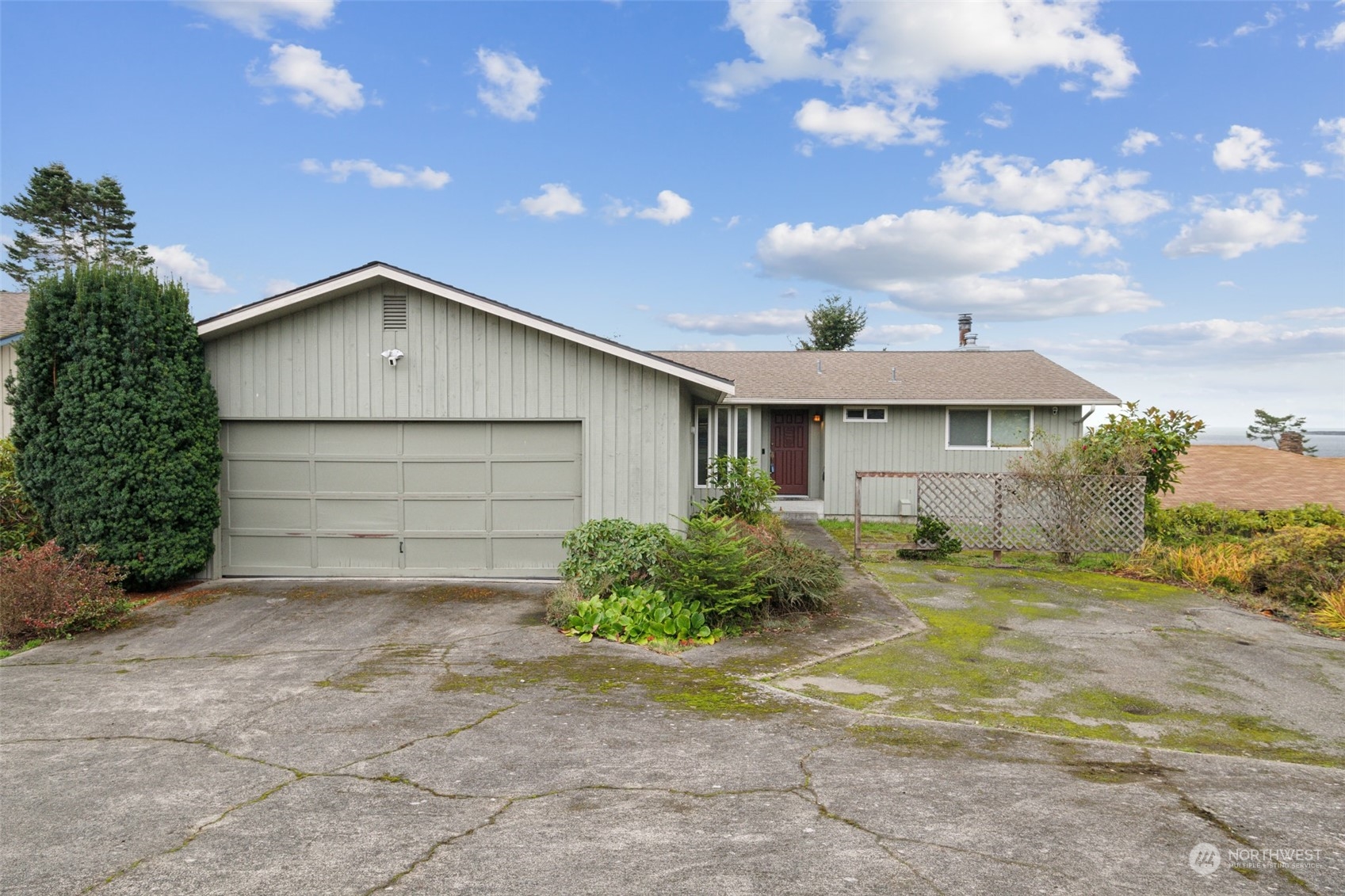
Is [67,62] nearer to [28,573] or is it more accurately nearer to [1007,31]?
[28,573]

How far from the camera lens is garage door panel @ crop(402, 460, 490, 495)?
9258 mm

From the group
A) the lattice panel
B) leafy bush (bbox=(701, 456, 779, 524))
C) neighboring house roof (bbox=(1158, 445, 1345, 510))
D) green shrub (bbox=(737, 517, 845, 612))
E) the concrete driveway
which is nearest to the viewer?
the concrete driveway

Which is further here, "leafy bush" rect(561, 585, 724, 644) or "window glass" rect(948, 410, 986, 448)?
"window glass" rect(948, 410, 986, 448)

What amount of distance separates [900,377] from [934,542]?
6.44m

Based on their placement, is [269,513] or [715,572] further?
[269,513]

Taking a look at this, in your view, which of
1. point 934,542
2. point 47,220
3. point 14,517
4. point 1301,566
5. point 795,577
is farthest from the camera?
point 47,220

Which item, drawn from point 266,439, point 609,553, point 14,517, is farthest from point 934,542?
point 14,517

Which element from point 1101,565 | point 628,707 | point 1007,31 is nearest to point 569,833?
point 628,707

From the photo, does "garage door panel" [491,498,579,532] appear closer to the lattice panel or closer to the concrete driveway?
the concrete driveway

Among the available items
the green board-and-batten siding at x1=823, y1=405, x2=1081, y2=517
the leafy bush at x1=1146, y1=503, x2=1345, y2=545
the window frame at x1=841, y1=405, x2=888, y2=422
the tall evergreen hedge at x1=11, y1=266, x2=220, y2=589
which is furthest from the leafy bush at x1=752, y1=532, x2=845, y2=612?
the window frame at x1=841, y1=405, x2=888, y2=422

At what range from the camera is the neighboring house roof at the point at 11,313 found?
475 inches

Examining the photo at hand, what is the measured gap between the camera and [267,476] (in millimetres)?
9367

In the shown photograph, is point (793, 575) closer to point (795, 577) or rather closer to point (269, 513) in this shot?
point (795, 577)

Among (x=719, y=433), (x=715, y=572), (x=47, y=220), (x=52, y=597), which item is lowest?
(x=52, y=597)
